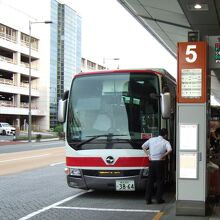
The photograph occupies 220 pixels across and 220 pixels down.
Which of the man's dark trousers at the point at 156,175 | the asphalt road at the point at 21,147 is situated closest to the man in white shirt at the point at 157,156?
the man's dark trousers at the point at 156,175

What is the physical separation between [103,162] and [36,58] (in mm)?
77453

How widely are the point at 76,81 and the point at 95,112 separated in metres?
1.00

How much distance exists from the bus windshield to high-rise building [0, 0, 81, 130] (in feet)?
214

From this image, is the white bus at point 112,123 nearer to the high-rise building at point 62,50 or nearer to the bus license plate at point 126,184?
the bus license plate at point 126,184

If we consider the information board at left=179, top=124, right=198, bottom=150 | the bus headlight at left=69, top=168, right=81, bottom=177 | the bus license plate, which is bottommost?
the bus license plate

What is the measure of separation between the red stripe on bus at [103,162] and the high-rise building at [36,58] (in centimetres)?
6569

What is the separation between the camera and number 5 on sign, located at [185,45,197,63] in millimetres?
8742

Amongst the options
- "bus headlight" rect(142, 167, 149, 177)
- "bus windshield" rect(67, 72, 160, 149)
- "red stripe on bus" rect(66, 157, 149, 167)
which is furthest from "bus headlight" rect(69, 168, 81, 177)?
"bus headlight" rect(142, 167, 149, 177)

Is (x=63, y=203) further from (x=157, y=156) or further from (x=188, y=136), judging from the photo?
(x=188, y=136)

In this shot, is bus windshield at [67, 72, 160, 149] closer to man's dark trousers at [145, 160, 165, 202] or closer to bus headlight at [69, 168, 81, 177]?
bus headlight at [69, 168, 81, 177]

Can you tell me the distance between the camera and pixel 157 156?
9.95 m

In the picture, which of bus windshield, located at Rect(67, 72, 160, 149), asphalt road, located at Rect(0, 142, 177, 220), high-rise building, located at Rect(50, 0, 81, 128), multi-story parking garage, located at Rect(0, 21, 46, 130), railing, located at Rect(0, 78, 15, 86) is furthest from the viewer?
high-rise building, located at Rect(50, 0, 81, 128)

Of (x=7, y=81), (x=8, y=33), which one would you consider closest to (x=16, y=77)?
(x=7, y=81)

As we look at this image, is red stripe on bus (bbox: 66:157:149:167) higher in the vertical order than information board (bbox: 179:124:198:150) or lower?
lower
